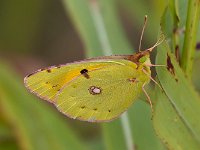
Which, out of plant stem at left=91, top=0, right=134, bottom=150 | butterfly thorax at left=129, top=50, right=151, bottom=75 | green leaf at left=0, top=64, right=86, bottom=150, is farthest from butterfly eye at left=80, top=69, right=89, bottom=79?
green leaf at left=0, top=64, right=86, bottom=150

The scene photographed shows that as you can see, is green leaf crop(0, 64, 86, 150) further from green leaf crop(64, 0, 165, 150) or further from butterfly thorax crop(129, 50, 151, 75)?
butterfly thorax crop(129, 50, 151, 75)

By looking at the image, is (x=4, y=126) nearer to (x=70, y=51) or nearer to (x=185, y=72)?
(x=185, y=72)

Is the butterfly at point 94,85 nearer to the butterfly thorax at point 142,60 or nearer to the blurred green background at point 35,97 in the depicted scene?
the butterfly thorax at point 142,60

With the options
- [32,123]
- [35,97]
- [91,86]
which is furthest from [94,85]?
[35,97]

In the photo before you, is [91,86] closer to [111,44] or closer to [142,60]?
[142,60]

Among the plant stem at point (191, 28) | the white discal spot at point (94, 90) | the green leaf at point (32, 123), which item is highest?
the plant stem at point (191, 28)

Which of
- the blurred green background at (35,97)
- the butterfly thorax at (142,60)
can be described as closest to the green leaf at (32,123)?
the blurred green background at (35,97)
